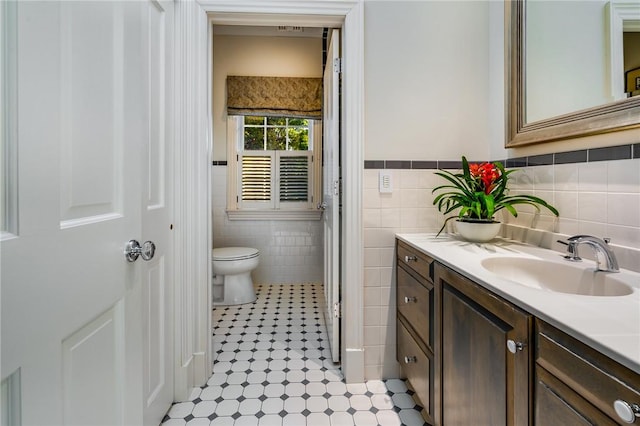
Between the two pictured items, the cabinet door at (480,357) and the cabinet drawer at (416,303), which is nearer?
the cabinet door at (480,357)

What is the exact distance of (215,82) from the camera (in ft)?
10.6

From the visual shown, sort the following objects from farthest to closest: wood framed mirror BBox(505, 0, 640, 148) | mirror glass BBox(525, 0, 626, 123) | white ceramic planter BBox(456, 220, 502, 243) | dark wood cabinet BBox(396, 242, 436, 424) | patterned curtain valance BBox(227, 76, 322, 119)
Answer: patterned curtain valance BBox(227, 76, 322, 119)
white ceramic planter BBox(456, 220, 502, 243)
dark wood cabinet BBox(396, 242, 436, 424)
mirror glass BBox(525, 0, 626, 123)
wood framed mirror BBox(505, 0, 640, 148)

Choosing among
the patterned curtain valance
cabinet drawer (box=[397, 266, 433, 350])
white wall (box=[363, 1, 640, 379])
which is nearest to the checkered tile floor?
white wall (box=[363, 1, 640, 379])

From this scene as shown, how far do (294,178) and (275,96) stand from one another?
832 millimetres

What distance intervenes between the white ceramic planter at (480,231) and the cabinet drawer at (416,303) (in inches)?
12.5

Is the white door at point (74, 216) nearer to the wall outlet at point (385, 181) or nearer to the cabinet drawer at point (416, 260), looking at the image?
the cabinet drawer at point (416, 260)

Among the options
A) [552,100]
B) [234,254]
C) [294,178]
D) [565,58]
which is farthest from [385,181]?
[294,178]

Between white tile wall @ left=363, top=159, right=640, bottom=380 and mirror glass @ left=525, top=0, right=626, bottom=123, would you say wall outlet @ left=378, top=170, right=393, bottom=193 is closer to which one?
white tile wall @ left=363, top=159, right=640, bottom=380

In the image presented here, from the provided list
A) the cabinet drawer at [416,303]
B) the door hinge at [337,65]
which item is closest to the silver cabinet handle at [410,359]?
the cabinet drawer at [416,303]

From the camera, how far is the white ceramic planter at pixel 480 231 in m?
1.42

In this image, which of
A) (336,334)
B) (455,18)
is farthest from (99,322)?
(455,18)

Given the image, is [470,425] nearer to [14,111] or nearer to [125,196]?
[125,196]

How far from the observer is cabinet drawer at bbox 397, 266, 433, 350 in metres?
1.31

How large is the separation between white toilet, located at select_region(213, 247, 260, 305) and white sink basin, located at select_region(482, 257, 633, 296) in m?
2.08
